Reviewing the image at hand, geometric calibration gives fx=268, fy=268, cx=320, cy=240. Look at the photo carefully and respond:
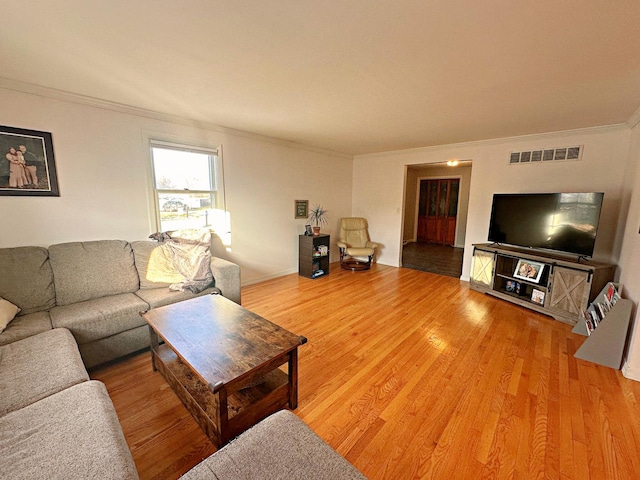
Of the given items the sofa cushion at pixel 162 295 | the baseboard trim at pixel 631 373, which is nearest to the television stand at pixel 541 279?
the baseboard trim at pixel 631 373

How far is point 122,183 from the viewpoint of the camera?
114 inches

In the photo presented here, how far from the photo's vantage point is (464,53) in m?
1.72

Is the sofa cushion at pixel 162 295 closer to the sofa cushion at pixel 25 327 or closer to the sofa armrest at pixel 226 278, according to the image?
the sofa armrest at pixel 226 278

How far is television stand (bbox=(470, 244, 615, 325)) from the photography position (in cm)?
290

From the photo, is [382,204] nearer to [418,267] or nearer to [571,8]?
[418,267]

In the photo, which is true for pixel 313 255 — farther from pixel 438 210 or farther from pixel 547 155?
pixel 438 210

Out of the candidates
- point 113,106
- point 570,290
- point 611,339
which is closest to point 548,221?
point 570,290

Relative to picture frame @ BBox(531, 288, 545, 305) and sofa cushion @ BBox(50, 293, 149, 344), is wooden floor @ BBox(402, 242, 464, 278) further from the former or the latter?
sofa cushion @ BBox(50, 293, 149, 344)

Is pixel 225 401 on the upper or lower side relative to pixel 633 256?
lower

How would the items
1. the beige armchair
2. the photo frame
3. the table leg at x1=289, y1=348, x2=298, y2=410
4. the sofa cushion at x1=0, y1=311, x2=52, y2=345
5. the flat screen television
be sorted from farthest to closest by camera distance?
the beige armchair → the flat screen television → the photo frame → the sofa cushion at x1=0, y1=311, x2=52, y2=345 → the table leg at x1=289, y1=348, x2=298, y2=410

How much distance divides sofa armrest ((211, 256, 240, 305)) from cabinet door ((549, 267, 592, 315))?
141 inches

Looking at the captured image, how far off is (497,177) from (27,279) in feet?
18.3

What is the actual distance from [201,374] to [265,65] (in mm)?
2028

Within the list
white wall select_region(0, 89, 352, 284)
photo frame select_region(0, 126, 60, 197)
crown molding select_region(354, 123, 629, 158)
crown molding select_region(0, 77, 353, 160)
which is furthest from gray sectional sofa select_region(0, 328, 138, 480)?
crown molding select_region(354, 123, 629, 158)
